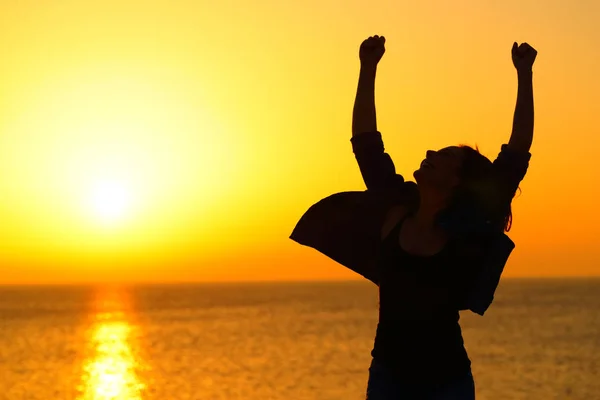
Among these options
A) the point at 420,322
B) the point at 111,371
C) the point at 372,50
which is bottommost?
the point at 420,322

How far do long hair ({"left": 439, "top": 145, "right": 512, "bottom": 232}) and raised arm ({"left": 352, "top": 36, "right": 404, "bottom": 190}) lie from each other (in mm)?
409

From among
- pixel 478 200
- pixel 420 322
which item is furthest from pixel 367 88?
pixel 420 322

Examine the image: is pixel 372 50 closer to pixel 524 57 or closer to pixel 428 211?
pixel 524 57

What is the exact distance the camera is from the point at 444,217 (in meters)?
5.05

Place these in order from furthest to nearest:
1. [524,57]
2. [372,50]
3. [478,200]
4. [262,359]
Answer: [262,359], [372,50], [524,57], [478,200]

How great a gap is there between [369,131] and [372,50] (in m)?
0.47

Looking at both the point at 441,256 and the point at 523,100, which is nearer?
the point at 441,256

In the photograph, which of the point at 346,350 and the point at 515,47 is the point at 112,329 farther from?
the point at 515,47

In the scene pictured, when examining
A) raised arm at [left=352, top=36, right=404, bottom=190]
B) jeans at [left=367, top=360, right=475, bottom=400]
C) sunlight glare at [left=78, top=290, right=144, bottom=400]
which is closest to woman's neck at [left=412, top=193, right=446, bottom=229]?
raised arm at [left=352, top=36, right=404, bottom=190]

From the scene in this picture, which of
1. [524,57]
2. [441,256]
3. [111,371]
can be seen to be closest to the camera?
[441,256]

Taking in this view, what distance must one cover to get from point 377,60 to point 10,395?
38996 mm

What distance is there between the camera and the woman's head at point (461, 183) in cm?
509

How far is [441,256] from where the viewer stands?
16.4 ft

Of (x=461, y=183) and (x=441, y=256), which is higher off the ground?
(x=461, y=183)
